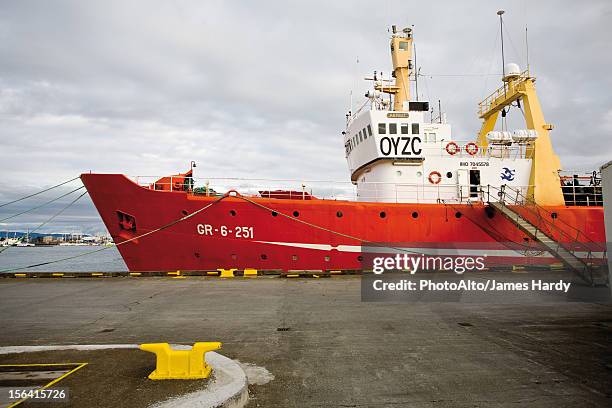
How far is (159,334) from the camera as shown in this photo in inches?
264

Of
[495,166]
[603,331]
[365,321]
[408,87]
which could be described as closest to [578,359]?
[603,331]

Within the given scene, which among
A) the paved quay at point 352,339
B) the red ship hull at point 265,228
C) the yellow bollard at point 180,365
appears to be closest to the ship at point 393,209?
the red ship hull at point 265,228

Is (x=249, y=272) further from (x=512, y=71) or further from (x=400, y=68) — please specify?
(x=512, y=71)

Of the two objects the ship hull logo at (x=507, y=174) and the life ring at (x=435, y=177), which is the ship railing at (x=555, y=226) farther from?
the life ring at (x=435, y=177)

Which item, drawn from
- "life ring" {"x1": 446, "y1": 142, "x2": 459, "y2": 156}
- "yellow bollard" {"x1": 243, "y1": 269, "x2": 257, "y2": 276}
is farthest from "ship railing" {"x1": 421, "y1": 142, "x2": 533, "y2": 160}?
"yellow bollard" {"x1": 243, "y1": 269, "x2": 257, "y2": 276}

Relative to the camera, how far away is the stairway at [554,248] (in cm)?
1317

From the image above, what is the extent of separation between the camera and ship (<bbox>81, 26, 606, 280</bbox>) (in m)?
15.1

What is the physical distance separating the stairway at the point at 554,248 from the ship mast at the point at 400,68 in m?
8.08

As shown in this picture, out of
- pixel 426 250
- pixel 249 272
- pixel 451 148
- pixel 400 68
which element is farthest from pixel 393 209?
pixel 400 68

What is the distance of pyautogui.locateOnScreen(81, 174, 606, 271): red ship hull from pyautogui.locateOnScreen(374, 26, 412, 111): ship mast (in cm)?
791

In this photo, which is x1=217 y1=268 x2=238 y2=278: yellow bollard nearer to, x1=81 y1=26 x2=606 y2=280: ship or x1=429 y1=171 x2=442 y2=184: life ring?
x1=81 y1=26 x2=606 y2=280: ship

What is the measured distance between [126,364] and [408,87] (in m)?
20.8

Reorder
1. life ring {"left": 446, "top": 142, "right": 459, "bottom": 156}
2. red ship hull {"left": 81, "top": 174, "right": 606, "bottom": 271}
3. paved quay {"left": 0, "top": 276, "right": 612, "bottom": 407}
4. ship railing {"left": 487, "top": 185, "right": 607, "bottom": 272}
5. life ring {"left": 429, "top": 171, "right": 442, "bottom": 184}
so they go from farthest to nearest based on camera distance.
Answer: life ring {"left": 446, "top": 142, "right": 459, "bottom": 156} → life ring {"left": 429, "top": 171, "right": 442, "bottom": 184} → ship railing {"left": 487, "top": 185, "right": 607, "bottom": 272} → red ship hull {"left": 81, "top": 174, "right": 606, "bottom": 271} → paved quay {"left": 0, "top": 276, "right": 612, "bottom": 407}

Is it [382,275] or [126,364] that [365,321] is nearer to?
[126,364]
